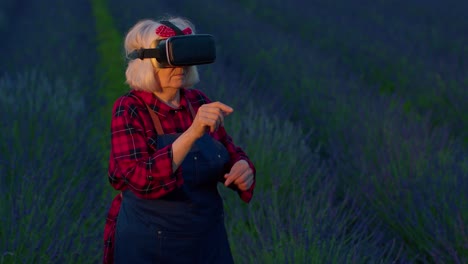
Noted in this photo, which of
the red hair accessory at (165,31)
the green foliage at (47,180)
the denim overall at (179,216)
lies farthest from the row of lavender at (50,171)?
the red hair accessory at (165,31)

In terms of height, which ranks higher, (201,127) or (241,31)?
(201,127)

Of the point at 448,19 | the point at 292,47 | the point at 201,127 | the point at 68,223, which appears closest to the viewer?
the point at 201,127

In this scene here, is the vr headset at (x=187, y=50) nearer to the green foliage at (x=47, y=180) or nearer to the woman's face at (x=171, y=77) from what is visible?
the woman's face at (x=171, y=77)

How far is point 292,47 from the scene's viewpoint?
27.0 ft

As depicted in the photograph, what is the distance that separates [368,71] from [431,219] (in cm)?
545

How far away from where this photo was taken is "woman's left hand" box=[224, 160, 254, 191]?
6.73 feet

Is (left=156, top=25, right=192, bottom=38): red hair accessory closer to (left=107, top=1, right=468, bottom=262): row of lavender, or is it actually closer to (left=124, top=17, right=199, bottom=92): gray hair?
(left=124, top=17, right=199, bottom=92): gray hair

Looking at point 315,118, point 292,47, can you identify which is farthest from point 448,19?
point 315,118

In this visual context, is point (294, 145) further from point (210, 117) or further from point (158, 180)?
point (210, 117)

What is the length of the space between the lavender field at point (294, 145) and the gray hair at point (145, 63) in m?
0.42

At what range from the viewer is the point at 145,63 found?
81.1 inches

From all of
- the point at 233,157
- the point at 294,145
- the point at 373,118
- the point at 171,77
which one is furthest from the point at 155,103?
the point at 373,118

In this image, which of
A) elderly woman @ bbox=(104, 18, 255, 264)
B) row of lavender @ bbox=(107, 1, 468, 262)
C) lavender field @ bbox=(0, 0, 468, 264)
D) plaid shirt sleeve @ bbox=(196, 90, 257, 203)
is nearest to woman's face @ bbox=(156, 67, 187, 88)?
elderly woman @ bbox=(104, 18, 255, 264)

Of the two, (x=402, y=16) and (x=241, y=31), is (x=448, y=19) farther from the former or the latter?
(x=241, y=31)
